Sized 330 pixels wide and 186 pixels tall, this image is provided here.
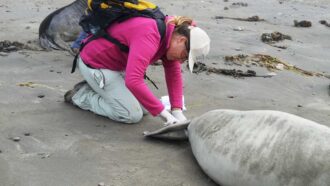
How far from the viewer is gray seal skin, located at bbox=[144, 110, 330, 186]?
2658 mm

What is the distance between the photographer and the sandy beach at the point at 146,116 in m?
3.21

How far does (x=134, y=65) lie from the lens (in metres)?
3.65

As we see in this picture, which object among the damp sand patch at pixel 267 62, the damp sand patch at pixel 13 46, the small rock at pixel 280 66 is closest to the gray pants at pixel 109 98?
the damp sand patch at pixel 13 46

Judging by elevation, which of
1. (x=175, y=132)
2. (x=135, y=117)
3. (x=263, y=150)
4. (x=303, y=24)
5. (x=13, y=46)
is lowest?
(x=303, y=24)

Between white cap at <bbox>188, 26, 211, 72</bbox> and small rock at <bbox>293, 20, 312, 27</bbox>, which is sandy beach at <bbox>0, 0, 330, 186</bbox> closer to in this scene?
small rock at <bbox>293, 20, 312, 27</bbox>

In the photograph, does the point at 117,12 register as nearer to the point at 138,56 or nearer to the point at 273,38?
the point at 138,56

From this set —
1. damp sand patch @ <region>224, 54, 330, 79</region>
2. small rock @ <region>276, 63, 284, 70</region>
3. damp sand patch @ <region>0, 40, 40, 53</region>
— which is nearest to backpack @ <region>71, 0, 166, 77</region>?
damp sand patch @ <region>0, 40, 40, 53</region>

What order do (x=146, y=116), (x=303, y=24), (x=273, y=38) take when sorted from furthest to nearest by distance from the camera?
(x=303, y=24) < (x=273, y=38) < (x=146, y=116)

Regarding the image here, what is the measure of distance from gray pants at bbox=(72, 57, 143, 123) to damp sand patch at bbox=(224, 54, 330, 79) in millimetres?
1971

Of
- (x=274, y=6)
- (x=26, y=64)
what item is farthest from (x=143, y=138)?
(x=274, y=6)

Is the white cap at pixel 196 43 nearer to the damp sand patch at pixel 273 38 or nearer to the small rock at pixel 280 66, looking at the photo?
the small rock at pixel 280 66

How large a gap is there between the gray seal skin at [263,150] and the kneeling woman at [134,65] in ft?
1.86

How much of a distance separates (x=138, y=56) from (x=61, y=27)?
2.72m

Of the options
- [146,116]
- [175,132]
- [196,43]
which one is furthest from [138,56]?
[146,116]
